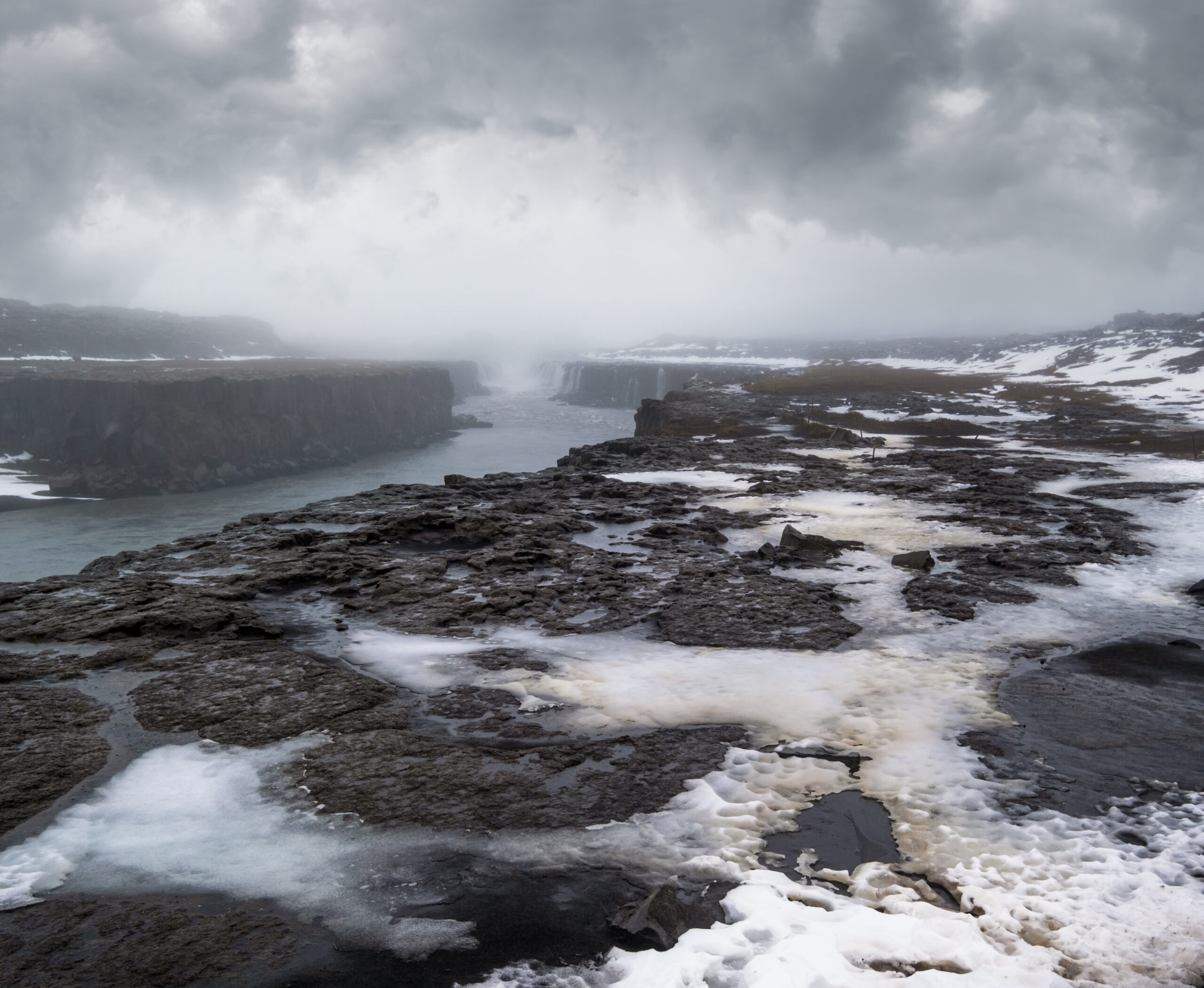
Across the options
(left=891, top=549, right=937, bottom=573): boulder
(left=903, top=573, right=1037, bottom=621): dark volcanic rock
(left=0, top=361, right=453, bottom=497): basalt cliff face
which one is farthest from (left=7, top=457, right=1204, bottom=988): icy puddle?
(left=0, top=361, right=453, bottom=497): basalt cliff face

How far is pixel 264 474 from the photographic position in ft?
276

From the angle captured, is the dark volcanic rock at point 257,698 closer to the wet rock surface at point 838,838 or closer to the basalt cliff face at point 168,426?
the wet rock surface at point 838,838

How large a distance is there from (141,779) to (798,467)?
25320 mm

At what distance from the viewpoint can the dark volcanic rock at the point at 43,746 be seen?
7195mm

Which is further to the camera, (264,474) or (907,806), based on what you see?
(264,474)

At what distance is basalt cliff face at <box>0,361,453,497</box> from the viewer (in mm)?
77625

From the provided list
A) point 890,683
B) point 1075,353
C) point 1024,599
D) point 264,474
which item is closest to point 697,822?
point 890,683

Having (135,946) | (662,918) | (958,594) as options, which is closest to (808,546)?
(958,594)

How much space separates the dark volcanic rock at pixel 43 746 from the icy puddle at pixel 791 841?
453mm

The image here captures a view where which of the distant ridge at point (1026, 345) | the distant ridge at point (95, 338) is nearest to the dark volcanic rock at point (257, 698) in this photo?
the distant ridge at point (1026, 345)

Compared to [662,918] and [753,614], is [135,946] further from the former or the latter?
[753,614]

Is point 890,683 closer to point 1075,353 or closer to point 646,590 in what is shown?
point 646,590

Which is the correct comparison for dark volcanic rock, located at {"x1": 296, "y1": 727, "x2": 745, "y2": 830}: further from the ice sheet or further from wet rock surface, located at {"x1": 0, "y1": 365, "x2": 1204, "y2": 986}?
the ice sheet

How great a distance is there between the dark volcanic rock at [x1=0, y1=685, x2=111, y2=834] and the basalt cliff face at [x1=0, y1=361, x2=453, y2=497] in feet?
244
